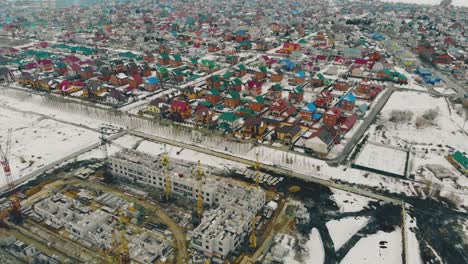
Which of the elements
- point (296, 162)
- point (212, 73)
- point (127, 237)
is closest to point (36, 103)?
point (212, 73)

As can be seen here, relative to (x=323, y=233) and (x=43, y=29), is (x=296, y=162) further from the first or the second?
(x=43, y=29)

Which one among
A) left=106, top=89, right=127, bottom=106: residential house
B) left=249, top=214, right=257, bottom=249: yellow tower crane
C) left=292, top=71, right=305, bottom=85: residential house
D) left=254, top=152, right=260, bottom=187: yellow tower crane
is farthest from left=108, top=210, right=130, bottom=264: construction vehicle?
left=292, top=71, right=305, bottom=85: residential house

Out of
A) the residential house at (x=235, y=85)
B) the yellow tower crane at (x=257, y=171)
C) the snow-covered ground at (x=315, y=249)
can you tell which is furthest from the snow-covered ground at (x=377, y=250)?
the residential house at (x=235, y=85)

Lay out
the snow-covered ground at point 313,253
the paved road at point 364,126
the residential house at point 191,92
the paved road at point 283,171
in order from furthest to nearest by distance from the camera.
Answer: the residential house at point 191,92
the paved road at point 364,126
the paved road at point 283,171
the snow-covered ground at point 313,253

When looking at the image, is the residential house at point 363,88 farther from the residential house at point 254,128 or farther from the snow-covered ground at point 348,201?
the snow-covered ground at point 348,201

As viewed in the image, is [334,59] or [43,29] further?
[43,29]

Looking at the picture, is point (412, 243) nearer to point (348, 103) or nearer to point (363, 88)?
point (348, 103)
